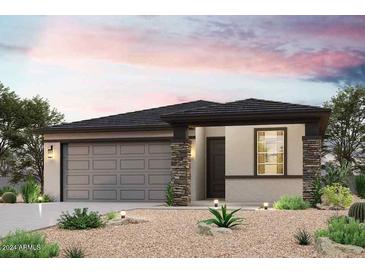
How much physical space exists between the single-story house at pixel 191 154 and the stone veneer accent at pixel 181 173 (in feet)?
0.09

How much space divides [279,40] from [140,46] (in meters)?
3.65

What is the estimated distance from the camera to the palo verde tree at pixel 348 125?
2253 cm

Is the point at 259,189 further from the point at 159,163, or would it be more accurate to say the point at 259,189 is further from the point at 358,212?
the point at 358,212

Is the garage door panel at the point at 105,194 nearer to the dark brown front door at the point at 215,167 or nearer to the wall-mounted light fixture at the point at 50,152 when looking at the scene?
the wall-mounted light fixture at the point at 50,152

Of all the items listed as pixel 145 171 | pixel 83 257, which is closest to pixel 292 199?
pixel 145 171

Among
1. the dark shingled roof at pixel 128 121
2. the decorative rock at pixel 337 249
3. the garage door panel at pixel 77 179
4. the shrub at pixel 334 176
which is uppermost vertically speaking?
the dark shingled roof at pixel 128 121

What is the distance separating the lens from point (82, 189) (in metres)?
19.1

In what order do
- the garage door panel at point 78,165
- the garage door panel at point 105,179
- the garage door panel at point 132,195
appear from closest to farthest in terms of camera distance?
the garage door panel at point 132,195 → the garage door panel at point 105,179 → the garage door panel at point 78,165

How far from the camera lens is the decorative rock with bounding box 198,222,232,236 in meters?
10.2

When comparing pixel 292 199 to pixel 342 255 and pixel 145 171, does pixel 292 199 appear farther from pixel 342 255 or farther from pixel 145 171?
pixel 342 255

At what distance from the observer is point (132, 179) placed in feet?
60.7

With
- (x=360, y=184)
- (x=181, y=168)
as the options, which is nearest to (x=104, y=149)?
(x=181, y=168)

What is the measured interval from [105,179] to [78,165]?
1.09m

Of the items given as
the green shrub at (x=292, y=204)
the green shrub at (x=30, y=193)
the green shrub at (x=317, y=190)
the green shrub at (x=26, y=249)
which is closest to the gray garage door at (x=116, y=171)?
the green shrub at (x=30, y=193)
